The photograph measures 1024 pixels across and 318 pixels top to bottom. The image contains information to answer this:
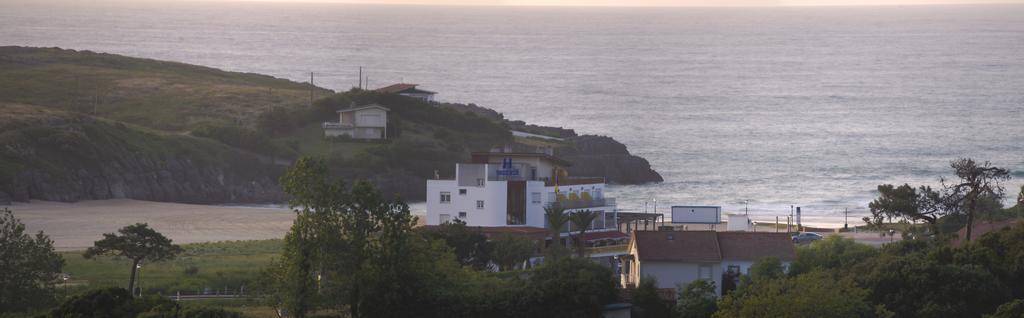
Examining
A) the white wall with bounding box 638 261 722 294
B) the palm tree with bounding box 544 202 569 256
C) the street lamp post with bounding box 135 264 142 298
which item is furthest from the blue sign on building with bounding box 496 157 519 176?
the street lamp post with bounding box 135 264 142 298

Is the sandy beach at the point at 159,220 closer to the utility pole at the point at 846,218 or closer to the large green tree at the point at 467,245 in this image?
the utility pole at the point at 846,218

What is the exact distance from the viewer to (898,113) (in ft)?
424

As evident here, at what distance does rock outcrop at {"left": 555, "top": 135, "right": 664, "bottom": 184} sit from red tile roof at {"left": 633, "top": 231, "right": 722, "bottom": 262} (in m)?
A: 38.4

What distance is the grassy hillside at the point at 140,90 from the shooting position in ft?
320

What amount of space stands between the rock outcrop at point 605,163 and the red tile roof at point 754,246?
37.8 meters

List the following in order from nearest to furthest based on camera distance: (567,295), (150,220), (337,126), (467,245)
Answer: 1. (567,295)
2. (467,245)
3. (150,220)
4. (337,126)

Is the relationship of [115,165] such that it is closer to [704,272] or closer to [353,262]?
[704,272]

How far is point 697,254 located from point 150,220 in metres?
27.5

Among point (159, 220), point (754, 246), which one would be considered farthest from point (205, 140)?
point (754, 246)

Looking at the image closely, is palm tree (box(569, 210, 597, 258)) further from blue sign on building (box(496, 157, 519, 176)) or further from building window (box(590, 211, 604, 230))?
blue sign on building (box(496, 157, 519, 176))

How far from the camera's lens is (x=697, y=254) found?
4406 cm

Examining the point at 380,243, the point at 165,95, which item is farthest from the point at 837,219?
the point at 165,95

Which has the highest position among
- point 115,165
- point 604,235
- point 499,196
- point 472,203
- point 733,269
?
point 115,165

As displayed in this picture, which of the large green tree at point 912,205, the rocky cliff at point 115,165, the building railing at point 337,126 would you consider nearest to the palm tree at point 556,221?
the large green tree at point 912,205
